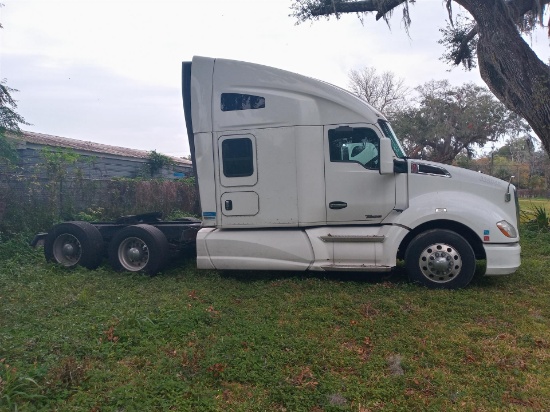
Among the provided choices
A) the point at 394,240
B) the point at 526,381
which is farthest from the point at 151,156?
the point at 526,381

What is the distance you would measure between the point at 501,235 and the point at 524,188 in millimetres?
32948

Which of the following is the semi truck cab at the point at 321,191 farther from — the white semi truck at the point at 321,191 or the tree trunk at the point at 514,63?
the tree trunk at the point at 514,63

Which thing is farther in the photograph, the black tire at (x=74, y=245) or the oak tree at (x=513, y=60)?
the oak tree at (x=513, y=60)

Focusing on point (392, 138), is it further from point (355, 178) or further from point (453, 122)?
point (453, 122)

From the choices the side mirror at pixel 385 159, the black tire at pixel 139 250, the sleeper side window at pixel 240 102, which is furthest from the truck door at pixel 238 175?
the side mirror at pixel 385 159

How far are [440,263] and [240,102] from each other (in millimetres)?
3846

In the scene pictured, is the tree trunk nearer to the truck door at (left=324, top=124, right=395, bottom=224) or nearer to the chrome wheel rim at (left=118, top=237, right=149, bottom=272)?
the truck door at (left=324, top=124, right=395, bottom=224)

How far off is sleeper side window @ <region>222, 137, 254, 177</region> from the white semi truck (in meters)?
0.02

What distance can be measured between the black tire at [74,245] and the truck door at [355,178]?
165 inches

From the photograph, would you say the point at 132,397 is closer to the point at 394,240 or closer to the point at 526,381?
the point at 526,381

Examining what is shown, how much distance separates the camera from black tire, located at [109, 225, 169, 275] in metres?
7.43

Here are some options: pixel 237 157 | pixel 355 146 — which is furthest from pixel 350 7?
pixel 237 157

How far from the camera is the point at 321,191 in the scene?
679 centimetres

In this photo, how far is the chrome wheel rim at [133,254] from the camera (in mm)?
7660
